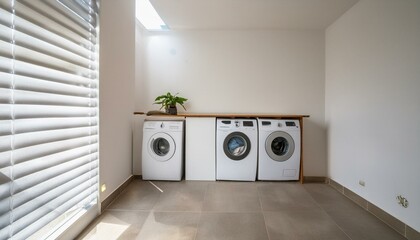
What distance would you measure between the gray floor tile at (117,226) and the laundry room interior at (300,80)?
8.4 inches

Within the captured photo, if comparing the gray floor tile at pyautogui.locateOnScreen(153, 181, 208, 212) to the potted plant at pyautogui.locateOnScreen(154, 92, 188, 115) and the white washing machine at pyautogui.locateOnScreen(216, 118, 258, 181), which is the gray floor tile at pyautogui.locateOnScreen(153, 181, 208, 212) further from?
the potted plant at pyautogui.locateOnScreen(154, 92, 188, 115)

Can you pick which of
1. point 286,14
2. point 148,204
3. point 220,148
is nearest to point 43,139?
point 148,204

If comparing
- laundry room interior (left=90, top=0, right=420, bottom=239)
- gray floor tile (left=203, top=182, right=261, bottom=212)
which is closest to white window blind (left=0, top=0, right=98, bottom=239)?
laundry room interior (left=90, top=0, right=420, bottom=239)

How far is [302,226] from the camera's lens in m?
1.88

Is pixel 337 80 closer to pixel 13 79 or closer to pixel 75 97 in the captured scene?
pixel 75 97

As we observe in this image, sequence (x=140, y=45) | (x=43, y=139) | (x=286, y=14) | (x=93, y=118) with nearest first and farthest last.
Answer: (x=43, y=139) → (x=93, y=118) → (x=286, y=14) → (x=140, y=45)

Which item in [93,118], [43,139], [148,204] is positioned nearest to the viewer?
[43,139]

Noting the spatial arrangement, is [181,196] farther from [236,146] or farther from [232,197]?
[236,146]

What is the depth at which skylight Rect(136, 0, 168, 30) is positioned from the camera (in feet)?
9.45

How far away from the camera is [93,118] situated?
1.92 metres

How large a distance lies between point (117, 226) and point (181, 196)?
33.2 inches

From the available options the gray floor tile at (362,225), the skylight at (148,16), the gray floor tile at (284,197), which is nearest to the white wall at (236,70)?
the skylight at (148,16)

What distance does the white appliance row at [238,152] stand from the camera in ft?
9.98

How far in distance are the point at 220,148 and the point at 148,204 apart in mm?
1266
